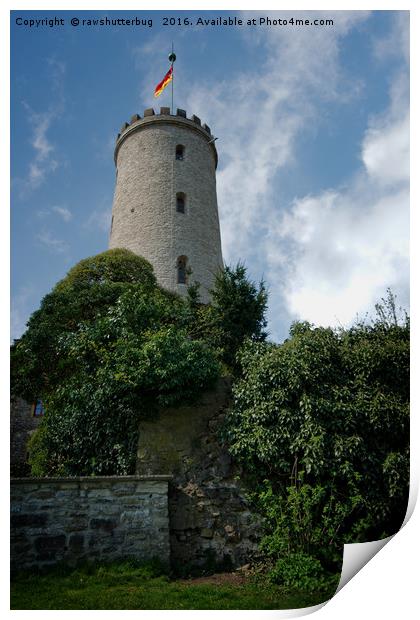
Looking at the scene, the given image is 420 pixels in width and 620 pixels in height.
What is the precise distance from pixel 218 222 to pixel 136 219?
325cm

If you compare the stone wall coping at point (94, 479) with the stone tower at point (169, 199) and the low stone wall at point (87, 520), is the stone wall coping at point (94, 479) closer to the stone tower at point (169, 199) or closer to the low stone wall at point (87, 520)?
the low stone wall at point (87, 520)

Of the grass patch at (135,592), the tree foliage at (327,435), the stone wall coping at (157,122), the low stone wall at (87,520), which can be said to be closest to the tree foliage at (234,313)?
the tree foliage at (327,435)

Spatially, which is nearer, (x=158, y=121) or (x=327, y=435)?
(x=327, y=435)

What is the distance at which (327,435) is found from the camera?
676 cm

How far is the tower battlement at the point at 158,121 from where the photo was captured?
59.3ft

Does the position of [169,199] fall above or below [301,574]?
above

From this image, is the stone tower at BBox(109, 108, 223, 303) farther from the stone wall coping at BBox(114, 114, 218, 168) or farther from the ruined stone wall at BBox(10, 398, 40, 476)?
the ruined stone wall at BBox(10, 398, 40, 476)

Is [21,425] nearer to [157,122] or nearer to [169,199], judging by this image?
[169,199]

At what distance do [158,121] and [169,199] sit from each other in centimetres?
348

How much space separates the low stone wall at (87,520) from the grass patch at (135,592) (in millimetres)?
191

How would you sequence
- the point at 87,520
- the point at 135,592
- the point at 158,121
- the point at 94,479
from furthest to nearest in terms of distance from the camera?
the point at 158,121, the point at 94,479, the point at 87,520, the point at 135,592

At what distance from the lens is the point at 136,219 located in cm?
1658

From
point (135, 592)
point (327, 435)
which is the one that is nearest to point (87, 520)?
point (135, 592)

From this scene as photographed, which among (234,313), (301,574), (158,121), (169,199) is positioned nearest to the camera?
(301,574)
